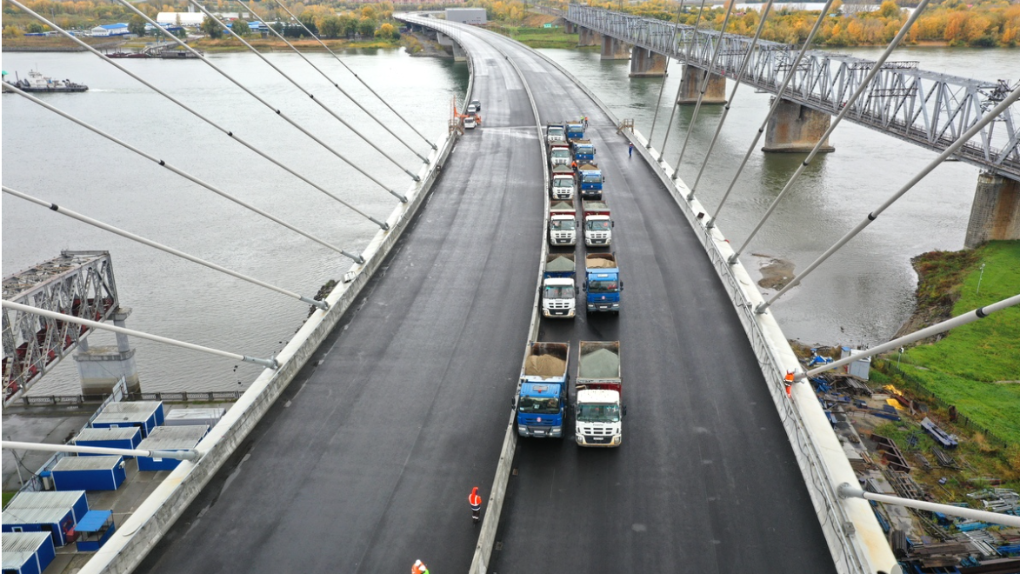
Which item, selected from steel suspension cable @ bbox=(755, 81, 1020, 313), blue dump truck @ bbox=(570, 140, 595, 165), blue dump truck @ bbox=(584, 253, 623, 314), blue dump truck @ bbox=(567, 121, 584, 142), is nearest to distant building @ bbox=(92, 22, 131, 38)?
blue dump truck @ bbox=(567, 121, 584, 142)

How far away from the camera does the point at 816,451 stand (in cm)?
1970

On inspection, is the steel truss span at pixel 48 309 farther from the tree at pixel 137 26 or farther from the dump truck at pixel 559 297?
the tree at pixel 137 26

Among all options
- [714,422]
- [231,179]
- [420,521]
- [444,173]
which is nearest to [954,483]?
[714,422]

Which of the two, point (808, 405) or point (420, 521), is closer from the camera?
point (420, 521)

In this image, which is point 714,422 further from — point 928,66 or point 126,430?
point 928,66

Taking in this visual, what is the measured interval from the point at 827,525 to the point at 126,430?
79.1 feet

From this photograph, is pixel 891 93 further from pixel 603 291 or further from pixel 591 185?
pixel 603 291

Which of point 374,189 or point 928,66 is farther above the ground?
point 928,66

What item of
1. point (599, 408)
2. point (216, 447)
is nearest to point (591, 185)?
point (599, 408)

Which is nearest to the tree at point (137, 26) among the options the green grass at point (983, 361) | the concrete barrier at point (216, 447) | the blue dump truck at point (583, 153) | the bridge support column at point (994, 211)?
the blue dump truck at point (583, 153)

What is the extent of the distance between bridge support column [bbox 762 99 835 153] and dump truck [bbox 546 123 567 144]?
24887mm

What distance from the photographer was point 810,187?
2564 inches

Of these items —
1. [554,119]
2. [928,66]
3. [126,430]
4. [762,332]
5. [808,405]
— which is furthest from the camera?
[928,66]

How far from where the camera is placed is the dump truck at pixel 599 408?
21.6m
